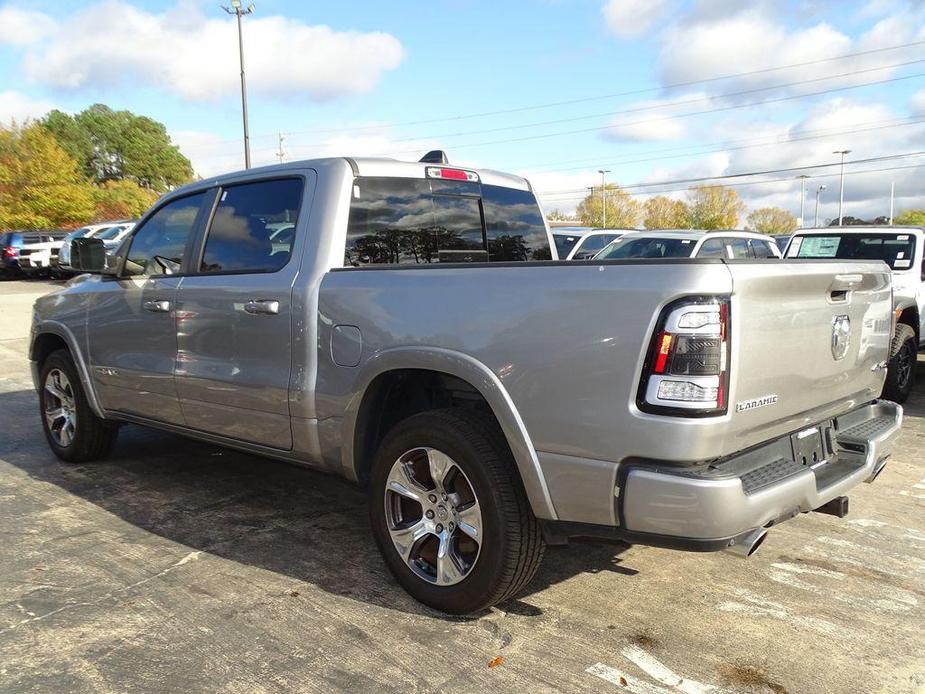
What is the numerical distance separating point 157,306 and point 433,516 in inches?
89.8

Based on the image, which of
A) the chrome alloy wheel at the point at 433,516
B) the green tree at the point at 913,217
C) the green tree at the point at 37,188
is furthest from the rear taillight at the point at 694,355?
the green tree at the point at 913,217

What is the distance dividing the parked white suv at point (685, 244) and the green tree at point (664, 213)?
78556mm

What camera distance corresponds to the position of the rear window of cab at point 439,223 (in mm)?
3771

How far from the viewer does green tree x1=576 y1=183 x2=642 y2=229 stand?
282 feet

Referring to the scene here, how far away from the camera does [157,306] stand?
4.44m

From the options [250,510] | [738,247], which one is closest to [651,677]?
[250,510]

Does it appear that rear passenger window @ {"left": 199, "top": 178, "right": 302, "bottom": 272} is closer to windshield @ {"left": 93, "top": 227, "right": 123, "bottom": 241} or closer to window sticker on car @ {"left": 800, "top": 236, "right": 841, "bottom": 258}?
window sticker on car @ {"left": 800, "top": 236, "right": 841, "bottom": 258}

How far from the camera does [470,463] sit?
2955mm

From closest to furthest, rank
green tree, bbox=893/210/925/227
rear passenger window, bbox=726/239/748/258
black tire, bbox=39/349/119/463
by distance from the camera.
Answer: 1. black tire, bbox=39/349/119/463
2. rear passenger window, bbox=726/239/748/258
3. green tree, bbox=893/210/925/227

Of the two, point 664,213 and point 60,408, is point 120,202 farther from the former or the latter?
point 664,213

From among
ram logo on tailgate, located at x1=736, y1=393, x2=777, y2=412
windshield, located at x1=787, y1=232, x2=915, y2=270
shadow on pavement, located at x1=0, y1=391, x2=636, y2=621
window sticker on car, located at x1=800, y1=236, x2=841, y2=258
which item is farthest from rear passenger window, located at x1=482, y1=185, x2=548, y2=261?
window sticker on car, located at x1=800, y1=236, x2=841, y2=258

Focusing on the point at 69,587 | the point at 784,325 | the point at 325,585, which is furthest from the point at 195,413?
the point at 784,325

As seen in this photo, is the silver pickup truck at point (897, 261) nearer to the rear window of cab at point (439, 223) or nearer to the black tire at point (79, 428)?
the rear window of cab at point (439, 223)

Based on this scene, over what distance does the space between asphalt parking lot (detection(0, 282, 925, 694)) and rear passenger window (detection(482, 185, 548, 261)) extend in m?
1.80
